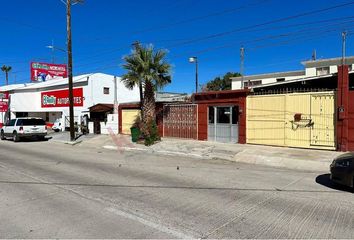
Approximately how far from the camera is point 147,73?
65.2 ft

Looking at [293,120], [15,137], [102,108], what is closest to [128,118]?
[102,108]

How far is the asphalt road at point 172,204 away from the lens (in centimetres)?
538

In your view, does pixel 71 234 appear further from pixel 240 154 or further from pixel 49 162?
pixel 240 154

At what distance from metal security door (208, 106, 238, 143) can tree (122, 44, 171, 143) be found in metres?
3.55

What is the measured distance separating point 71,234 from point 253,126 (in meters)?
13.4

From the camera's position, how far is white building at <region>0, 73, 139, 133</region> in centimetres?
3331

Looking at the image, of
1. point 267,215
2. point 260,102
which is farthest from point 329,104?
point 267,215

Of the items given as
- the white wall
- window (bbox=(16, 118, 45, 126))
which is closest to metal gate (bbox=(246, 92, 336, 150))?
window (bbox=(16, 118, 45, 126))

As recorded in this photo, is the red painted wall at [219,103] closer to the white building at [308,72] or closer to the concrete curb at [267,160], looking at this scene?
the concrete curb at [267,160]

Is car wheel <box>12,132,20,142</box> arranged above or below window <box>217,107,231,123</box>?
below

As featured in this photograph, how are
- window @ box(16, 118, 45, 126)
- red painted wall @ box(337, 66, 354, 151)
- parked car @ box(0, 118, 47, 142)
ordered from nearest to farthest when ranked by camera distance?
red painted wall @ box(337, 66, 354, 151)
parked car @ box(0, 118, 47, 142)
window @ box(16, 118, 45, 126)

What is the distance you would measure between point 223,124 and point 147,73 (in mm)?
5450

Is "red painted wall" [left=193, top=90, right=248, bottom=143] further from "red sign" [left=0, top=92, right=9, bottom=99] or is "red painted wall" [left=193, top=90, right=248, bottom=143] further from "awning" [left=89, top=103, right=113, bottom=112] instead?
"red sign" [left=0, top=92, right=9, bottom=99]

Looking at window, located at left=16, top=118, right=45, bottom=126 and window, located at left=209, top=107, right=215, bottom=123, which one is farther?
window, located at left=16, top=118, right=45, bottom=126
